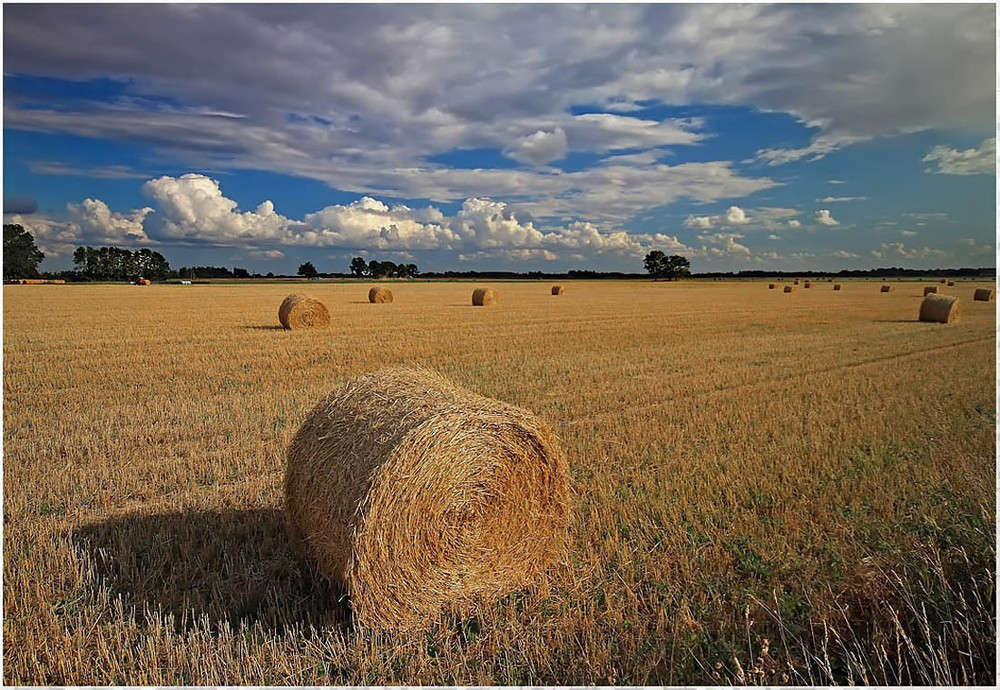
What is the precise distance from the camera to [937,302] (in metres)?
27.4

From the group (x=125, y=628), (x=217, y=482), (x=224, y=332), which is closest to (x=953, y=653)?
(x=125, y=628)

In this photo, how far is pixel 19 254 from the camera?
320 ft

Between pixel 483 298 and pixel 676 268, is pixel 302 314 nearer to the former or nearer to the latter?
pixel 483 298

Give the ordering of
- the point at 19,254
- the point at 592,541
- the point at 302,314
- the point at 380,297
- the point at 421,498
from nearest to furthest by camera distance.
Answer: the point at 421,498, the point at 592,541, the point at 302,314, the point at 380,297, the point at 19,254

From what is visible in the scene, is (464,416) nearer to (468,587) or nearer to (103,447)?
(468,587)

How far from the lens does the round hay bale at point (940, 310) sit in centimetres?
2691

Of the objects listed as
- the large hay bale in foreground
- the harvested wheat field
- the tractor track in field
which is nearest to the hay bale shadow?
the harvested wheat field

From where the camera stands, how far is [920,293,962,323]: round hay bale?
26906mm

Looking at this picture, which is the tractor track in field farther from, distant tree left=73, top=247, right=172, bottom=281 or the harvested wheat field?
distant tree left=73, top=247, right=172, bottom=281

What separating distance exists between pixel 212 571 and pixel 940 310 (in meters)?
29.4

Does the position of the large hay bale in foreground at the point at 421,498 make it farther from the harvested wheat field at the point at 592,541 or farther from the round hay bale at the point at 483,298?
the round hay bale at the point at 483,298

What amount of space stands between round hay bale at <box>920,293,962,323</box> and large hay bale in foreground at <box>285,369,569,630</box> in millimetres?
27381

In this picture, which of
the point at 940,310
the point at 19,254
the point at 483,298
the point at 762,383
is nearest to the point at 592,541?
the point at 762,383

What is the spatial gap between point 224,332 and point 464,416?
1885 centimetres
